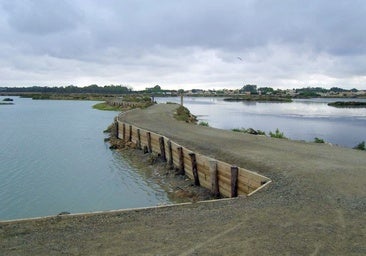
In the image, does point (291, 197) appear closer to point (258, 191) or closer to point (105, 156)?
point (258, 191)

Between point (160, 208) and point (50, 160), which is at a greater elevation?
point (160, 208)

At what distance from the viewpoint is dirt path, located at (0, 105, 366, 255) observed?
6.68 meters

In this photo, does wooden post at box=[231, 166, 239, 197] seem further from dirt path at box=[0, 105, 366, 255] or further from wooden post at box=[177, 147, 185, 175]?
wooden post at box=[177, 147, 185, 175]

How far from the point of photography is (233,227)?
25.1 ft

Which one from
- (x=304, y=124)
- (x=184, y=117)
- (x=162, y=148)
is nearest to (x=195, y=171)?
(x=162, y=148)

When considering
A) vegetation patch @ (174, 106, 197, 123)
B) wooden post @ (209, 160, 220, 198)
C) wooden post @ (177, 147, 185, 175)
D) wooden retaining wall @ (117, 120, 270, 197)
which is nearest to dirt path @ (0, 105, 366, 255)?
wooden retaining wall @ (117, 120, 270, 197)

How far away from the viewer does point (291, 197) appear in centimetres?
952

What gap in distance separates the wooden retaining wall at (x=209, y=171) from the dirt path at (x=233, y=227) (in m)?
0.83

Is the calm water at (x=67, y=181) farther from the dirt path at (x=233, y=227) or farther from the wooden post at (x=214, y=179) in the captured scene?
the dirt path at (x=233, y=227)

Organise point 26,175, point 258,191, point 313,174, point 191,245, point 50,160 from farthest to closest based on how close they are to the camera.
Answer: point 50,160
point 26,175
point 313,174
point 258,191
point 191,245

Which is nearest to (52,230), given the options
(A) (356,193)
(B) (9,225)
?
(B) (9,225)

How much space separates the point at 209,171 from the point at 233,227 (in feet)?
20.8

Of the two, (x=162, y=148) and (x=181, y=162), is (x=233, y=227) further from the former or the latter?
(x=162, y=148)

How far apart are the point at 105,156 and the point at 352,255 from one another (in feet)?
65.9
